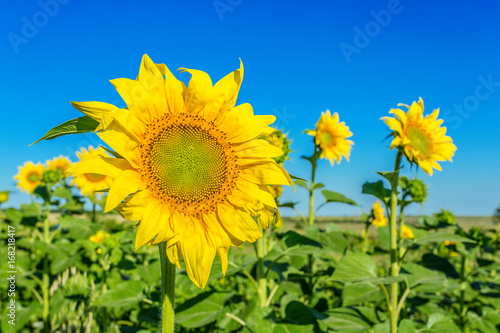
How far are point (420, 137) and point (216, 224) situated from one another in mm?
1649

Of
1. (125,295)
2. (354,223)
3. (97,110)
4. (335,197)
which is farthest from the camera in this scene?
(354,223)

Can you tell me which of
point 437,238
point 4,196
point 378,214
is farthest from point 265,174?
point 4,196

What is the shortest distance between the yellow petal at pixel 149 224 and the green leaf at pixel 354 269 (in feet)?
3.58

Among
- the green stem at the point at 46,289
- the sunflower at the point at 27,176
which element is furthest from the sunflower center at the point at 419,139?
the sunflower at the point at 27,176

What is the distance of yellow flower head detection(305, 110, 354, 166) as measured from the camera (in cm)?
395

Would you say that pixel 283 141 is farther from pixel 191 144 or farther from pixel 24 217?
pixel 24 217

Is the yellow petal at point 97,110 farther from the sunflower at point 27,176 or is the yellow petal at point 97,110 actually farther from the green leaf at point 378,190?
the sunflower at point 27,176

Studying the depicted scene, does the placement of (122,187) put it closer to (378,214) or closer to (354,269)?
(354,269)

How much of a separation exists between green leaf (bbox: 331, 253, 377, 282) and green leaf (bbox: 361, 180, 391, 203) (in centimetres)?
34

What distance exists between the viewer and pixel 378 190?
238 centimetres

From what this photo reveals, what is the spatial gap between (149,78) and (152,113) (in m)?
0.10

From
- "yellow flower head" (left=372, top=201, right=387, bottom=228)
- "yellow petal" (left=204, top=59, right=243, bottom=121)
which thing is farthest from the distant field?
"yellow petal" (left=204, top=59, right=243, bottom=121)

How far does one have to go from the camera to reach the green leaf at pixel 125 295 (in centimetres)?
205

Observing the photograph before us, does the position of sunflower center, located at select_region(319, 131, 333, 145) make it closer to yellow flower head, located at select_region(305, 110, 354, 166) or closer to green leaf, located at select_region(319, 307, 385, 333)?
yellow flower head, located at select_region(305, 110, 354, 166)
